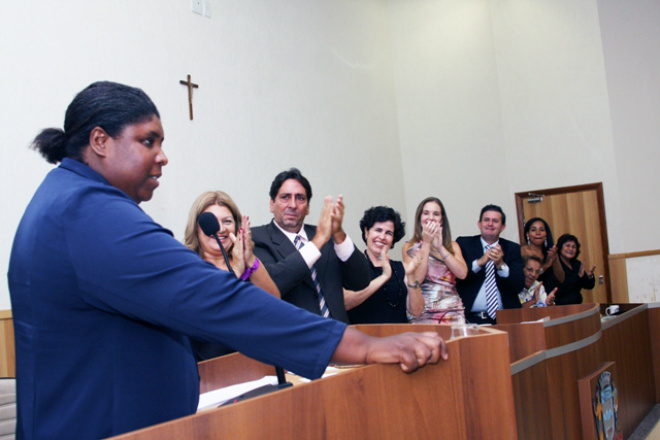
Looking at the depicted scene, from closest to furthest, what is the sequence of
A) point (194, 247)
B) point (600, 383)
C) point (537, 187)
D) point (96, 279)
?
point (96, 279) < point (194, 247) < point (600, 383) < point (537, 187)

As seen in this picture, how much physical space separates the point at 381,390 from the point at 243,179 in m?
4.39

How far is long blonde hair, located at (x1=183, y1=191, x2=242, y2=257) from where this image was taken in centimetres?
247

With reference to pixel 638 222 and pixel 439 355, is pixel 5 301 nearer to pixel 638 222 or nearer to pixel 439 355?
pixel 439 355

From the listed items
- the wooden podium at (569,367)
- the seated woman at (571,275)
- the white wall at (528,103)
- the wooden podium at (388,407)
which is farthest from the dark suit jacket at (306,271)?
the white wall at (528,103)

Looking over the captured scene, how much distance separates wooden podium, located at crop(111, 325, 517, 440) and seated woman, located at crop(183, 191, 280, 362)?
3.63 ft

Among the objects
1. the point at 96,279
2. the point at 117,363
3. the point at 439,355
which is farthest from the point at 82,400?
the point at 439,355

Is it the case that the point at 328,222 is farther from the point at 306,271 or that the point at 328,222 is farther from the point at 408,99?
the point at 408,99

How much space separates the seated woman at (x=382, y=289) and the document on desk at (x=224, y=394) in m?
1.34

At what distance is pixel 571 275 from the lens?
5.55 m

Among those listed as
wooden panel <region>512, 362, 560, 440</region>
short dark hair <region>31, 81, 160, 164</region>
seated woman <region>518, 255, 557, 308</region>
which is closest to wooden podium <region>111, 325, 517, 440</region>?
short dark hair <region>31, 81, 160, 164</region>

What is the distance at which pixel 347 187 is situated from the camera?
6734 millimetres

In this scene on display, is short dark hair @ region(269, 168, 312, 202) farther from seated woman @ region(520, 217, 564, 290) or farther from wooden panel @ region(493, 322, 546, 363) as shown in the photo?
seated woman @ region(520, 217, 564, 290)

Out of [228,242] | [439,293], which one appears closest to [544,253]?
[439,293]

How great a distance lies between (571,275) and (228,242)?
4.01 meters
